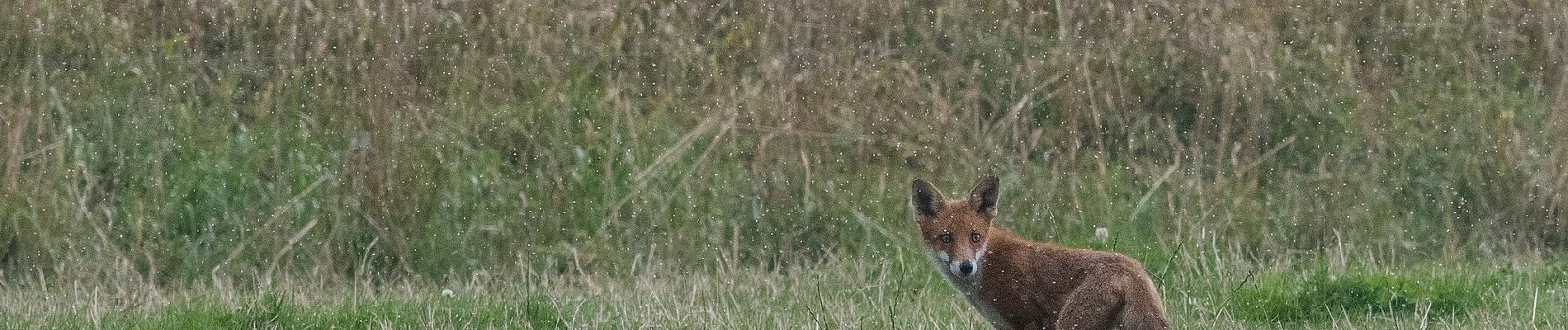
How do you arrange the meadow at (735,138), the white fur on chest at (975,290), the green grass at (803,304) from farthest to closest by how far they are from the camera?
the meadow at (735,138) < the green grass at (803,304) < the white fur on chest at (975,290)

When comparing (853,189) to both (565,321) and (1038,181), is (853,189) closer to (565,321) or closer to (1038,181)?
(1038,181)

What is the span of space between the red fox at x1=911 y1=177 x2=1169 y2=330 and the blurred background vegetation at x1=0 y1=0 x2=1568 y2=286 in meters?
2.08

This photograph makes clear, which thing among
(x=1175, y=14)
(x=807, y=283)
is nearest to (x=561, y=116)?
(x=807, y=283)

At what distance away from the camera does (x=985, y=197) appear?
5.01 m

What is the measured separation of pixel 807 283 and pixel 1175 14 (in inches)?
113

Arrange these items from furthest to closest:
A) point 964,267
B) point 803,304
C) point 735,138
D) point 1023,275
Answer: point 735,138
point 803,304
point 1023,275
point 964,267

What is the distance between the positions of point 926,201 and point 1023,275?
1.30 ft

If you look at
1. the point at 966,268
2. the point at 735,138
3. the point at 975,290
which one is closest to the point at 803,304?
the point at 975,290

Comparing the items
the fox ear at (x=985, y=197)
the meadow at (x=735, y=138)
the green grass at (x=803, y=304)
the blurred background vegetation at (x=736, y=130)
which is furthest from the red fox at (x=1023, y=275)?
the blurred background vegetation at (x=736, y=130)

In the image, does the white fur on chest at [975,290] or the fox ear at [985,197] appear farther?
the white fur on chest at [975,290]

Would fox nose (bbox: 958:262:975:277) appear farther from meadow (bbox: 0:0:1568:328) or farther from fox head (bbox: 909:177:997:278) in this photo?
meadow (bbox: 0:0:1568:328)

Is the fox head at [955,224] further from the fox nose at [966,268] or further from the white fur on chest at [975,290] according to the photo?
the white fur on chest at [975,290]

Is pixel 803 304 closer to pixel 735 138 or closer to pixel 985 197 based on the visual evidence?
pixel 985 197

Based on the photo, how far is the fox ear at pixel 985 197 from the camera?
4938 mm
